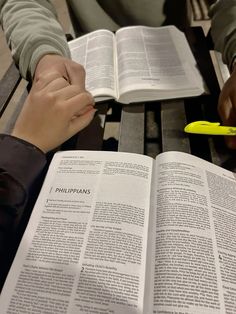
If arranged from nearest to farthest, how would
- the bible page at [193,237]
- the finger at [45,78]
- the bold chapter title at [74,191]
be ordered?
the bible page at [193,237], the bold chapter title at [74,191], the finger at [45,78]

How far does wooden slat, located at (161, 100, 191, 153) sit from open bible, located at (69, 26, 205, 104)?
0.02 meters

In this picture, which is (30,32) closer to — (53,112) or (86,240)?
(53,112)

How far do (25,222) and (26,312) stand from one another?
4.8 inches

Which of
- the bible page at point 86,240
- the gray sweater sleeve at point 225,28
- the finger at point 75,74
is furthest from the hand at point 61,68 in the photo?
the gray sweater sleeve at point 225,28

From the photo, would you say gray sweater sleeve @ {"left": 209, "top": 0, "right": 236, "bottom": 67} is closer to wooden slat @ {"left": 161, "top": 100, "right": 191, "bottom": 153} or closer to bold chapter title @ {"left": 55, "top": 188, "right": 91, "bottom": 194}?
wooden slat @ {"left": 161, "top": 100, "right": 191, "bottom": 153}

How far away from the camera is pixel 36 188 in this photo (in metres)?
0.45

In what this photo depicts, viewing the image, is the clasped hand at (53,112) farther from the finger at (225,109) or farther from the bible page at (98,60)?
the finger at (225,109)

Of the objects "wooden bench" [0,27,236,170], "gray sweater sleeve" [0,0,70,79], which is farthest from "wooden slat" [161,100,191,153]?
"gray sweater sleeve" [0,0,70,79]

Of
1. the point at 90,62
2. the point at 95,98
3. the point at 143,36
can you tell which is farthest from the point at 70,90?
the point at 143,36

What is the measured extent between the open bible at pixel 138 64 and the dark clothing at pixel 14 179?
179 millimetres

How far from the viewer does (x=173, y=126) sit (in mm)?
538

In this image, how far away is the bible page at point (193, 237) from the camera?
0.33 metres

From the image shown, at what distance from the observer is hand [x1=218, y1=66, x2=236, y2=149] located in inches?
19.4

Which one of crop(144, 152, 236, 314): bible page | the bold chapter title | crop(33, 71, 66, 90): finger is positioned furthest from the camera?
crop(33, 71, 66, 90): finger
